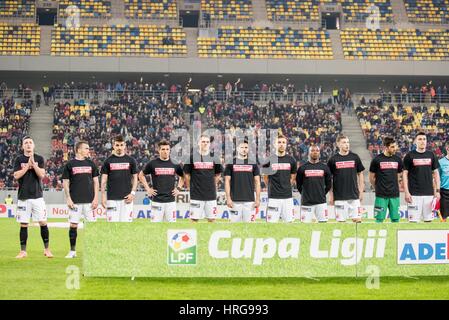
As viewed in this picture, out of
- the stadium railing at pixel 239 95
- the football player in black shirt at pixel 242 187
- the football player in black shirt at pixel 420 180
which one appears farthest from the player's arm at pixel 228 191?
the stadium railing at pixel 239 95

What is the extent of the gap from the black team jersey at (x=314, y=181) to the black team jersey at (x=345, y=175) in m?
0.15

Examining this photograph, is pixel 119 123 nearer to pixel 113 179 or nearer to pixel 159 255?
pixel 113 179

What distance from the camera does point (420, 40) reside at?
5656cm

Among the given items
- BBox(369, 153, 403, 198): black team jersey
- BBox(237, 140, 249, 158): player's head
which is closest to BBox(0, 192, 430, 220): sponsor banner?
BBox(369, 153, 403, 198): black team jersey

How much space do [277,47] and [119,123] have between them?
48.1ft

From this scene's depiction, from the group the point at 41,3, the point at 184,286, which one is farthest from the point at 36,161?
the point at 41,3

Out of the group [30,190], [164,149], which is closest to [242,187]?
[164,149]

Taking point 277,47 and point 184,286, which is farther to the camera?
point 277,47

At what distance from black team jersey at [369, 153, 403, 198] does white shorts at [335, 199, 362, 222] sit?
0.53 m

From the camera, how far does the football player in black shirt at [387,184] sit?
643 inches

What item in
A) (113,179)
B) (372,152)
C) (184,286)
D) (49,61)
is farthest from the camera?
(49,61)

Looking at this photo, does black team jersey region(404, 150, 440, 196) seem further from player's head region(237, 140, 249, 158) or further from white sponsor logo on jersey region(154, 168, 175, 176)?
white sponsor logo on jersey region(154, 168, 175, 176)

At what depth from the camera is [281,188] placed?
1667cm

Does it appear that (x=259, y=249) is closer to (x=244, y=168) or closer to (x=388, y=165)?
(x=244, y=168)
